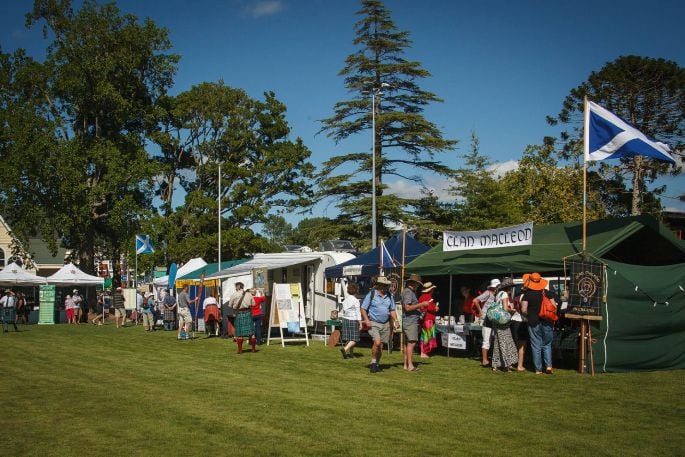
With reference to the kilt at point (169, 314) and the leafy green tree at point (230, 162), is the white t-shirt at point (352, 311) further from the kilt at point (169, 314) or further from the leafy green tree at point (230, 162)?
the leafy green tree at point (230, 162)

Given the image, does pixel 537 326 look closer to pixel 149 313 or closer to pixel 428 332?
pixel 428 332

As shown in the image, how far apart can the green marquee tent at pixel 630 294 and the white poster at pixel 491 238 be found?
0.28m

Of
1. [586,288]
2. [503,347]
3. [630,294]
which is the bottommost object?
[503,347]

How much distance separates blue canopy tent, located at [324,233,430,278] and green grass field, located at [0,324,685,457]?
4.36 meters

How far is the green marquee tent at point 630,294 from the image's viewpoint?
44.7 ft

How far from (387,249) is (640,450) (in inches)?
514

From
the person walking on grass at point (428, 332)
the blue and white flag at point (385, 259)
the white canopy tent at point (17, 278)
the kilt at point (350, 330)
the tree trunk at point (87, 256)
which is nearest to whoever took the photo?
the kilt at point (350, 330)

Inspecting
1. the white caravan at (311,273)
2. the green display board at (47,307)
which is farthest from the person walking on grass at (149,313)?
the green display board at (47,307)

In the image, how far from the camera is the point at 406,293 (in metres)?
13.8

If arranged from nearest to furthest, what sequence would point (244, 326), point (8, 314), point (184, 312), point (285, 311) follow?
point (244, 326)
point (285, 311)
point (184, 312)
point (8, 314)

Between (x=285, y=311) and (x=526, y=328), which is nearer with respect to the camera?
(x=526, y=328)

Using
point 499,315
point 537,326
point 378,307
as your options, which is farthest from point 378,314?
point 537,326

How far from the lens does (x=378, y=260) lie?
65.3 feet

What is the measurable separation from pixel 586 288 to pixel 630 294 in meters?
0.97
